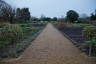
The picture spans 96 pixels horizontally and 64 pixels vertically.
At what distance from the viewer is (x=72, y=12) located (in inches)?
1703

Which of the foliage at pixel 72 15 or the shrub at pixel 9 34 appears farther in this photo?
the foliage at pixel 72 15

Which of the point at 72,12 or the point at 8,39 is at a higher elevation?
the point at 72,12

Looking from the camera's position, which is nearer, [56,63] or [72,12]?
[56,63]

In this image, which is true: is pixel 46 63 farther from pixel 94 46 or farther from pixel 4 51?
pixel 94 46

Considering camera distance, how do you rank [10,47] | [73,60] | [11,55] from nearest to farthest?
[73,60] < [11,55] < [10,47]

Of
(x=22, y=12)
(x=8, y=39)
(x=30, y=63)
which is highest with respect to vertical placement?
(x=22, y=12)

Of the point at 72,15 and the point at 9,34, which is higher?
the point at 72,15

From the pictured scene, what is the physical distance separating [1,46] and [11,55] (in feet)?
2.81

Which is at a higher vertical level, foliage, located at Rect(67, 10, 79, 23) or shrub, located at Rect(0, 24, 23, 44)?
foliage, located at Rect(67, 10, 79, 23)

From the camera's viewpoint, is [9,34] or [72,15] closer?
[9,34]

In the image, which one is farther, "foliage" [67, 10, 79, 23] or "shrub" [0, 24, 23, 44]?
"foliage" [67, 10, 79, 23]

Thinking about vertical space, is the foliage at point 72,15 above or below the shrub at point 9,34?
above

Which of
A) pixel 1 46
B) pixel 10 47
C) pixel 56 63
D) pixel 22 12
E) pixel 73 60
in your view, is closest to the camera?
pixel 56 63

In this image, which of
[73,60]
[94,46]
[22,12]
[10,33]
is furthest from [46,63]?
[22,12]
